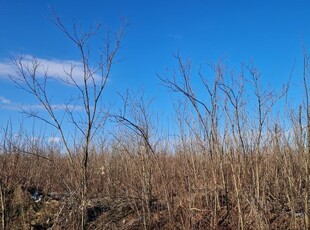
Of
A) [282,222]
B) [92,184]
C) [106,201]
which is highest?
[92,184]

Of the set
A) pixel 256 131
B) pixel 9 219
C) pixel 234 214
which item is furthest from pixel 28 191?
pixel 256 131

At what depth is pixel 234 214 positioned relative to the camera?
18.1 feet

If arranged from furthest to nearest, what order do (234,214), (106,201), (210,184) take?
(106,201) → (210,184) → (234,214)

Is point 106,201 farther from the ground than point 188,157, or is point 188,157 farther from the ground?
point 188,157

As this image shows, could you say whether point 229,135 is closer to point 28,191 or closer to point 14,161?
point 14,161

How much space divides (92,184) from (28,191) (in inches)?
88.7

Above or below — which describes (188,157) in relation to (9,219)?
above

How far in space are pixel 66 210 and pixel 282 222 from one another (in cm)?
319

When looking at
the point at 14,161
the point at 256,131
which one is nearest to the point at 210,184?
the point at 256,131

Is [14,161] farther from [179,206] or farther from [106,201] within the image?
[179,206]

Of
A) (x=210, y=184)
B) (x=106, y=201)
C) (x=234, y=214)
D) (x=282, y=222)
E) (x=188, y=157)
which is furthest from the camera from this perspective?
(x=106, y=201)

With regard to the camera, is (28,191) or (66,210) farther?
(28,191)

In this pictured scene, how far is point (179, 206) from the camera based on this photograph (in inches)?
228

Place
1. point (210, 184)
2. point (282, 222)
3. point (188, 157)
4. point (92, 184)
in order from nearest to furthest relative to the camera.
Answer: point (282, 222) → point (210, 184) → point (188, 157) → point (92, 184)
